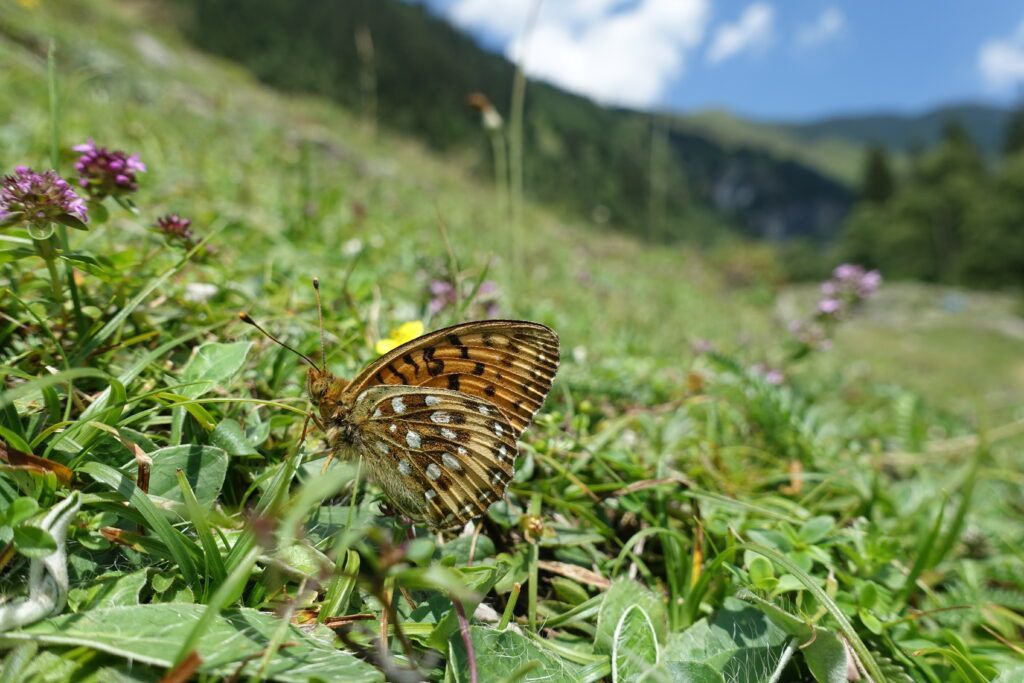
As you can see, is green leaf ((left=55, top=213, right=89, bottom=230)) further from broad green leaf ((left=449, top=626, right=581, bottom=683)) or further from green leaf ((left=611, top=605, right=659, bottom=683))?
green leaf ((left=611, top=605, right=659, bottom=683))

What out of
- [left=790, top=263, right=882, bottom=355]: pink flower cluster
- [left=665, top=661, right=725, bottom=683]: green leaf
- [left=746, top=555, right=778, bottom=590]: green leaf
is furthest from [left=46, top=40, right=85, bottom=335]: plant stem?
[left=790, top=263, right=882, bottom=355]: pink flower cluster

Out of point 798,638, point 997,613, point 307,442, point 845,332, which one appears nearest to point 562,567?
point 798,638

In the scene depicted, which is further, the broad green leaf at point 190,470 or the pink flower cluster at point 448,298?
the pink flower cluster at point 448,298

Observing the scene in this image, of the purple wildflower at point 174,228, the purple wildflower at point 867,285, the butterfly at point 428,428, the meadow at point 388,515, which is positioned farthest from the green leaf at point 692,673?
the purple wildflower at point 867,285

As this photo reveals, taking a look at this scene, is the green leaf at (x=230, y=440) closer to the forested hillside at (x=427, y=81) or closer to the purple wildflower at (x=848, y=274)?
the purple wildflower at (x=848, y=274)

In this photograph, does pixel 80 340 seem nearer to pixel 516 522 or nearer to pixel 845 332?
pixel 516 522

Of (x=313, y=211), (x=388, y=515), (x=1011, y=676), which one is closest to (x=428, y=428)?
(x=388, y=515)
